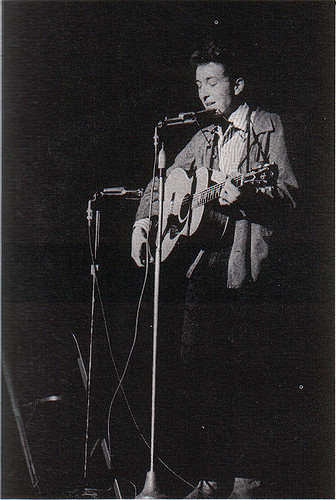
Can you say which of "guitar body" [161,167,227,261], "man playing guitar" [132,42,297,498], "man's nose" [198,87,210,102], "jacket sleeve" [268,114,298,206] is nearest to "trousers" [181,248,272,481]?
"man playing guitar" [132,42,297,498]

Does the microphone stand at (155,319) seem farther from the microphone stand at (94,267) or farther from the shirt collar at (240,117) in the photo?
the shirt collar at (240,117)

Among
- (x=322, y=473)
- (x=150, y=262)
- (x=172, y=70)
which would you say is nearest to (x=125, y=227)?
(x=150, y=262)

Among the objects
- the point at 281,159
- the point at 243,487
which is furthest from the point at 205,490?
the point at 281,159

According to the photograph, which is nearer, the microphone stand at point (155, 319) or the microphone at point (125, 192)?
the microphone stand at point (155, 319)

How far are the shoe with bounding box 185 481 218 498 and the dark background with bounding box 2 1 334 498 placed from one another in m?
0.04

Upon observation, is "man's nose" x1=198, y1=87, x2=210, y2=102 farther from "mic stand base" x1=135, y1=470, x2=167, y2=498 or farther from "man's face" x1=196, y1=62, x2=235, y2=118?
"mic stand base" x1=135, y1=470, x2=167, y2=498

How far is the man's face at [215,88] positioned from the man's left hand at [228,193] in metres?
0.25

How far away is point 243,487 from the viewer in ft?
4.79

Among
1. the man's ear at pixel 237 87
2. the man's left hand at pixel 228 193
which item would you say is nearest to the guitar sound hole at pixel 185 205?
the man's left hand at pixel 228 193

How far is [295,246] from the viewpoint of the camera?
1.52m

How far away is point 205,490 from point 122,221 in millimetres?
916

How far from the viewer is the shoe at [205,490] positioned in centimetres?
145

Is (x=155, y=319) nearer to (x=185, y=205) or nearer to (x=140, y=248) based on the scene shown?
(x=140, y=248)

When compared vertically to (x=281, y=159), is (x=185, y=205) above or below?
below
